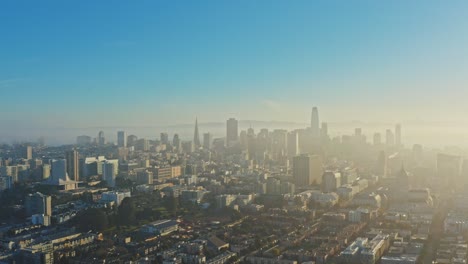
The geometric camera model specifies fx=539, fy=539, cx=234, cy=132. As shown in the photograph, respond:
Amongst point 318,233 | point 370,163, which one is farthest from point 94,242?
point 370,163

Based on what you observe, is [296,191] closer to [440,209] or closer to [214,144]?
[440,209]

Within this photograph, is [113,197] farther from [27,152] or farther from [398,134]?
[398,134]

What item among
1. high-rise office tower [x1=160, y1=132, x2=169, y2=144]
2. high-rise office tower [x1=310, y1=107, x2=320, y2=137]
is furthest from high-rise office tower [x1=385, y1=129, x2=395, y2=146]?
high-rise office tower [x1=160, y1=132, x2=169, y2=144]

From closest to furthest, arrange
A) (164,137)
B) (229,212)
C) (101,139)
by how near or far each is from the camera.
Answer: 1. (229,212)
2. (164,137)
3. (101,139)

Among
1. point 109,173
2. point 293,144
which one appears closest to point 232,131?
point 293,144

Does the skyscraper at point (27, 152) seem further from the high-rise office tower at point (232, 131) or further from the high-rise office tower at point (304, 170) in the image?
the high-rise office tower at point (304, 170)

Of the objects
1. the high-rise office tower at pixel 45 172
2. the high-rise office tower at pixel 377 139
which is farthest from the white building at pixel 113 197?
the high-rise office tower at pixel 377 139
